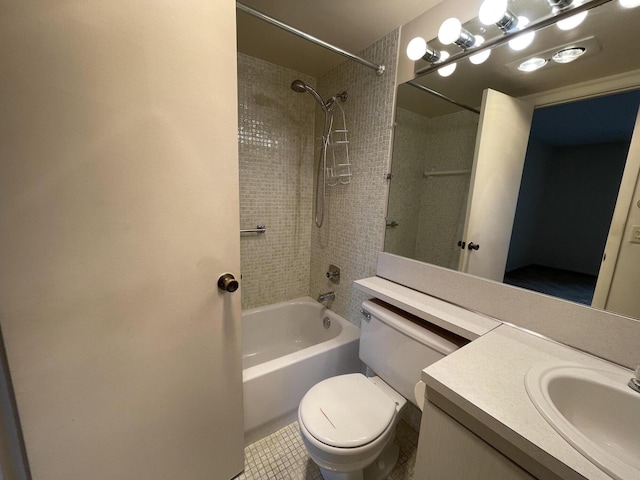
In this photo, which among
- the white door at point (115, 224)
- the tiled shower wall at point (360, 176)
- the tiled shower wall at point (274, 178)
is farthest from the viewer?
the tiled shower wall at point (274, 178)

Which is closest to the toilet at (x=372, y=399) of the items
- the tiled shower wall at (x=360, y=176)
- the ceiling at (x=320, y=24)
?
the tiled shower wall at (x=360, y=176)

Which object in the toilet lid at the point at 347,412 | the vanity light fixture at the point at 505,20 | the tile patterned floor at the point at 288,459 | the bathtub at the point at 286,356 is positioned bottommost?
the tile patterned floor at the point at 288,459

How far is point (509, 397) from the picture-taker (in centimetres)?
62

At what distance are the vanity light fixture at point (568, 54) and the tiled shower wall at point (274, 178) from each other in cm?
156

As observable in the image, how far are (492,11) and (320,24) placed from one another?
2.83 feet

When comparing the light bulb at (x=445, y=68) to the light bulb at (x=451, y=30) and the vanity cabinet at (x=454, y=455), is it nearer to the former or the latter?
the light bulb at (x=451, y=30)

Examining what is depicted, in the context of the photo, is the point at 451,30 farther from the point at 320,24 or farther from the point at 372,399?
the point at 372,399

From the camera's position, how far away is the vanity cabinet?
0.59 metres

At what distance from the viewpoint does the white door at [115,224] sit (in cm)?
64

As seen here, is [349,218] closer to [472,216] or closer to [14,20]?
[472,216]

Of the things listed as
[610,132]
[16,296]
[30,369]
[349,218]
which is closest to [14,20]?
[16,296]

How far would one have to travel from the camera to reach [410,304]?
1182mm

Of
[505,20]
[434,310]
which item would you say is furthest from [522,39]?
[434,310]

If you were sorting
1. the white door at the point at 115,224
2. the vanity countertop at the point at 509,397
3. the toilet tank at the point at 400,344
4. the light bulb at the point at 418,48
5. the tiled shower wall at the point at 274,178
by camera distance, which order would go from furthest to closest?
the tiled shower wall at the point at 274,178
the light bulb at the point at 418,48
the toilet tank at the point at 400,344
the white door at the point at 115,224
the vanity countertop at the point at 509,397
